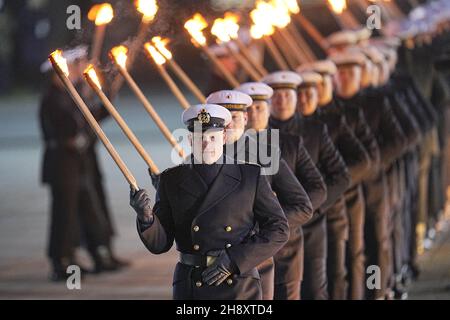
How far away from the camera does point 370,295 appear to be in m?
11.6

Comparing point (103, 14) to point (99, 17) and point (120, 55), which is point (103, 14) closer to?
point (99, 17)

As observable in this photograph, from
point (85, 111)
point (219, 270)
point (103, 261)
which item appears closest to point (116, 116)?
point (85, 111)

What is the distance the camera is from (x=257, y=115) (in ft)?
30.0

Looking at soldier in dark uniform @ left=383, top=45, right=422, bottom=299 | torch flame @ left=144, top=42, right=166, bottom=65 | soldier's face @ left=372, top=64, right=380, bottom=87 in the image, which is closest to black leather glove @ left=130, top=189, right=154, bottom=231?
torch flame @ left=144, top=42, right=166, bottom=65

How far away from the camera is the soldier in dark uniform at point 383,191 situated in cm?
1191

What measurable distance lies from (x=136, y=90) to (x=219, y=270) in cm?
138

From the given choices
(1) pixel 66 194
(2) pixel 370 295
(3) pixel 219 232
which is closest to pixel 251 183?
(3) pixel 219 232

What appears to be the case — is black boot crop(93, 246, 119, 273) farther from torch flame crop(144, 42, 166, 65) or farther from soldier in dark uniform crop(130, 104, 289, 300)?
soldier in dark uniform crop(130, 104, 289, 300)

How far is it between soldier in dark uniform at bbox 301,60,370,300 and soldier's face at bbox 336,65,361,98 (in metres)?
1.08

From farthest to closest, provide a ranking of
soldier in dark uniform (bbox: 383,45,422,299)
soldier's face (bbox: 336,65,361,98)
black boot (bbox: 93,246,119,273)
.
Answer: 1. black boot (bbox: 93,246,119,273)
2. soldier in dark uniform (bbox: 383,45,422,299)
3. soldier's face (bbox: 336,65,361,98)

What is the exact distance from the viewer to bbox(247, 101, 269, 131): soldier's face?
360 inches

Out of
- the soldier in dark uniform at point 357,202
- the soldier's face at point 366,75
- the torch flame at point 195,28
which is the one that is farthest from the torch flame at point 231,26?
the soldier's face at point 366,75
